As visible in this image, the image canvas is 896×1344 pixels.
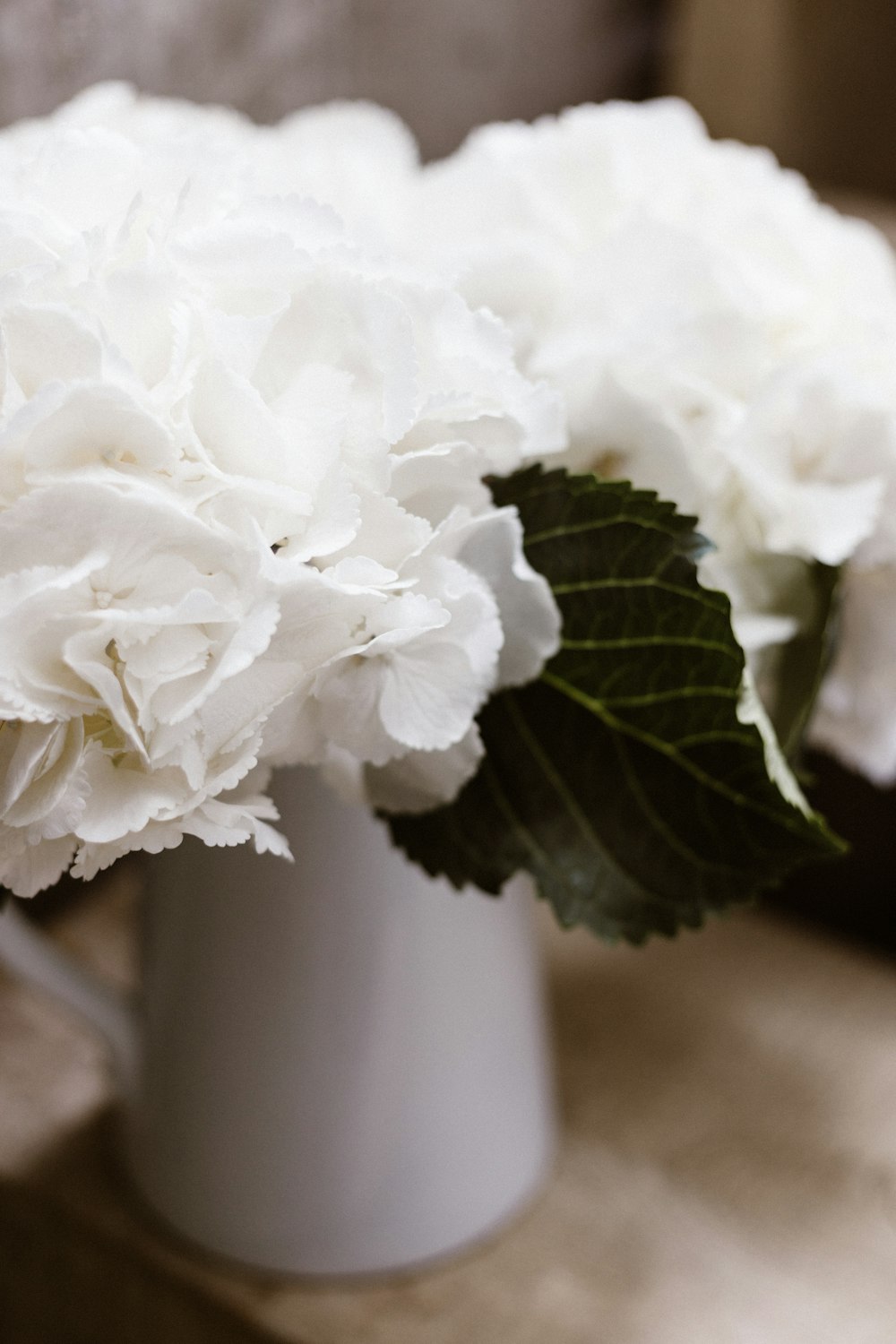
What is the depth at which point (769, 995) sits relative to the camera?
547 millimetres

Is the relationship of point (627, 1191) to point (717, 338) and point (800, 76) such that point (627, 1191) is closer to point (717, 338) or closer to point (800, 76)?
point (717, 338)

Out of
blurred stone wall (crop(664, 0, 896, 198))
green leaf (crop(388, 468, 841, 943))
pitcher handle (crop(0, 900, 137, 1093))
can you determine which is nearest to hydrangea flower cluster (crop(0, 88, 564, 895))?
green leaf (crop(388, 468, 841, 943))

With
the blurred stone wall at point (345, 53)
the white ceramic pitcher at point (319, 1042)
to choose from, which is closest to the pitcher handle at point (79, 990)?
the white ceramic pitcher at point (319, 1042)

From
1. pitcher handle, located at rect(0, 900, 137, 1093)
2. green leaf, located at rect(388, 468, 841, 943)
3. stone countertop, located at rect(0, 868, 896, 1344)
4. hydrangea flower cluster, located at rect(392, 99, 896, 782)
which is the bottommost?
stone countertop, located at rect(0, 868, 896, 1344)

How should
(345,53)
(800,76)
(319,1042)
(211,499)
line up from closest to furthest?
(211,499)
(319,1042)
(345,53)
(800,76)

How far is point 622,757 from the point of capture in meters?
0.29

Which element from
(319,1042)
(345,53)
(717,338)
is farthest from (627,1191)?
(345,53)

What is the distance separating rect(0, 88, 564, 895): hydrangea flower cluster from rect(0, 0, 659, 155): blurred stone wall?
0.26 meters

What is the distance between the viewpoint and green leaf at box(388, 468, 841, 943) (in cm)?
27

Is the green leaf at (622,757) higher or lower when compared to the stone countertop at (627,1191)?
higher

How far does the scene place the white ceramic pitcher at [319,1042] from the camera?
38cm

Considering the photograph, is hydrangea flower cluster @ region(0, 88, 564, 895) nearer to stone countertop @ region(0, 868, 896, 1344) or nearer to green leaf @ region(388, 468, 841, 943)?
green leaf @ region(388, 468, 841, 943)

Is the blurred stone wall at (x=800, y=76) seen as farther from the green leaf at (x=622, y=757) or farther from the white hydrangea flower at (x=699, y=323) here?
the green leaf at (x=622, y=757)

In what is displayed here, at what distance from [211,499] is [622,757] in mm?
117
